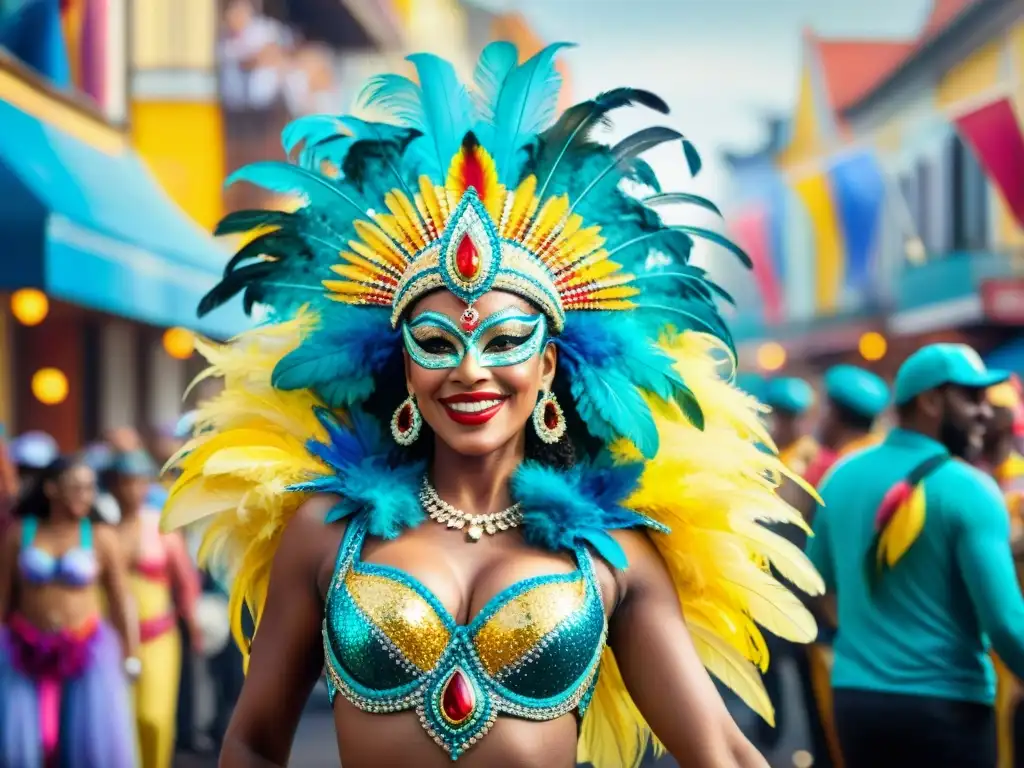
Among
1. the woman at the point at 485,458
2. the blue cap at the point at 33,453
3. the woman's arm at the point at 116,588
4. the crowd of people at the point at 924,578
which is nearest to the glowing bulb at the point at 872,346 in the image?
the blue cap at the point at 33,453

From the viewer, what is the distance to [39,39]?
35.1 ft

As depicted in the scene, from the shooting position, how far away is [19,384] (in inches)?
468

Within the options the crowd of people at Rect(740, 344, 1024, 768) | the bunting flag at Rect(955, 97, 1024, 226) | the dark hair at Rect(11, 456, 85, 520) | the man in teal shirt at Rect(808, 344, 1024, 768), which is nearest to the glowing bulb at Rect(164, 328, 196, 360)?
the dark hair at Rect(11, 456, 85, 520)

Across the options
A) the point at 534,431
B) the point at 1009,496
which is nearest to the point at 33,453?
the point at 1009,496

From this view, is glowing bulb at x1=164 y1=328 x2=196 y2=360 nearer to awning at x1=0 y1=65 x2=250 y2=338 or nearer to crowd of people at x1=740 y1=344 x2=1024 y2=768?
awning at x1=0 y1=65 x2=250 y2=338

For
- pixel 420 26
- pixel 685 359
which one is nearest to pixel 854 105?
pixel 420 26

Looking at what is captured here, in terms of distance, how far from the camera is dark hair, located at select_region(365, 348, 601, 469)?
3.62 m

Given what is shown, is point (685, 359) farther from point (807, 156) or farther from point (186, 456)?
point (807, 156)

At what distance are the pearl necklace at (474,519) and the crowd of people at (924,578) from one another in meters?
1.28

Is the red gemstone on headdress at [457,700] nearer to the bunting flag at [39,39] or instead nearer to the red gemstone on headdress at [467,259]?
the red gemstone on headdress at [467,259]

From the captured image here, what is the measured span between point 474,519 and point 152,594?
16.0 feet

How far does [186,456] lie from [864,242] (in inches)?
999

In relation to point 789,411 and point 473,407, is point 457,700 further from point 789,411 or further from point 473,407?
point 789,411

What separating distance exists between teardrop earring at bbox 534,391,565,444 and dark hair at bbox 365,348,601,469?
5cm
